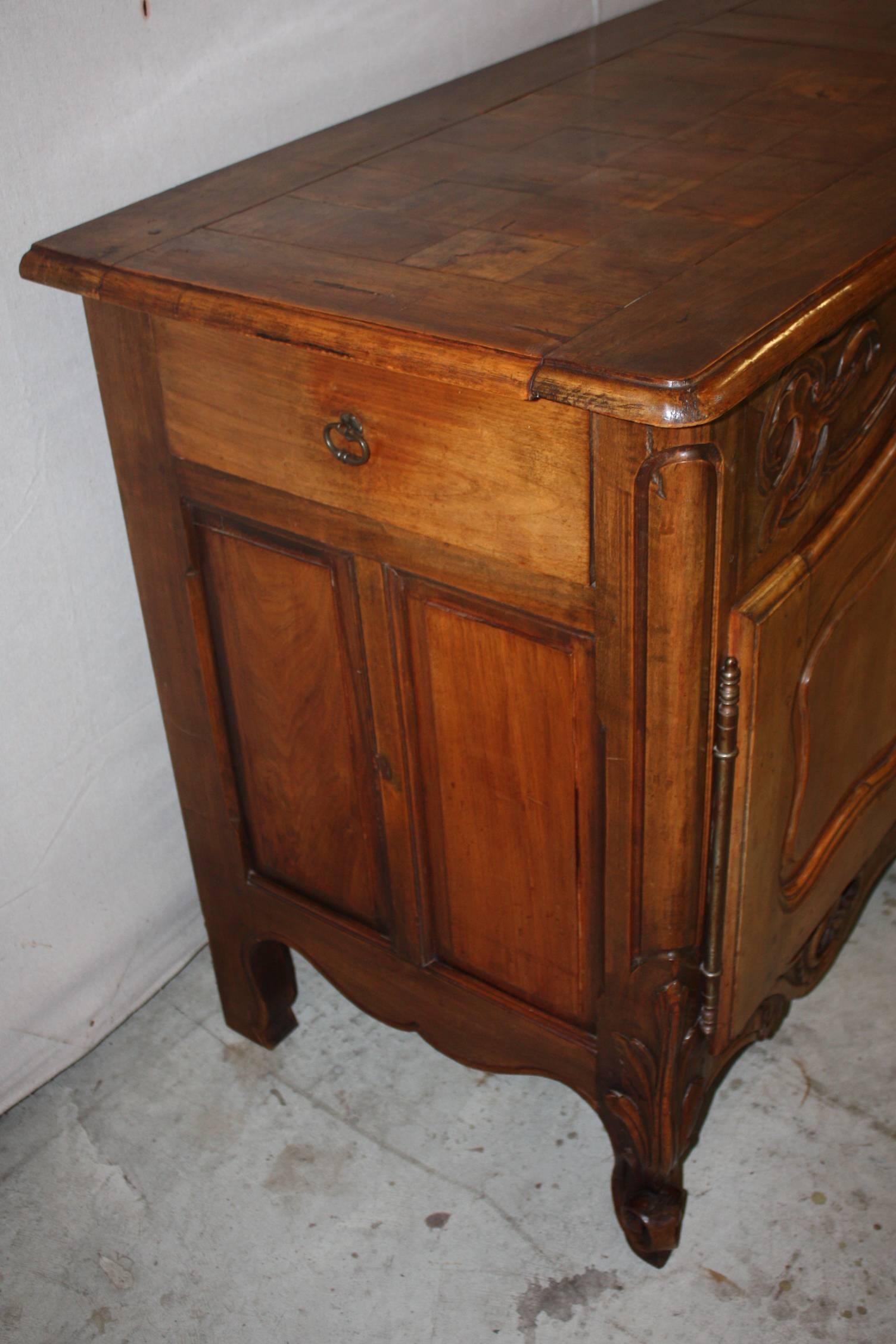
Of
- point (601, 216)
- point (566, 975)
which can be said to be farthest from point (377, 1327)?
point (601, 216)

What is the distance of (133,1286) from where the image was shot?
1338mm

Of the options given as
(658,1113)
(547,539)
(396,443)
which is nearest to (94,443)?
(396,443)

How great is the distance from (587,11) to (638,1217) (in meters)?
1.35

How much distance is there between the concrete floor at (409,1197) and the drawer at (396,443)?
73 centimetres

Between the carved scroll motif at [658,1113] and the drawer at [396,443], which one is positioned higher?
the drawer at [396,443]

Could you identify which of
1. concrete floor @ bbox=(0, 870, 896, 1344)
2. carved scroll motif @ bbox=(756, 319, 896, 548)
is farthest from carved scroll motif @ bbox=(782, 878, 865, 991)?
carved scroll motif @ bbox=(756, 319, 896, 548)

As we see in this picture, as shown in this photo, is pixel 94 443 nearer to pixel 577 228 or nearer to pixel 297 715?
pixel 297 715

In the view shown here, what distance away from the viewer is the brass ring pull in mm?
1033

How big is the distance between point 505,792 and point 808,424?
39 centimetres

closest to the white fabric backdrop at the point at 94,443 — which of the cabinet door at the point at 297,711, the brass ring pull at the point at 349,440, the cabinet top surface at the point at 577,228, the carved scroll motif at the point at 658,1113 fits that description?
the cabinet top surface at the point at 577,228

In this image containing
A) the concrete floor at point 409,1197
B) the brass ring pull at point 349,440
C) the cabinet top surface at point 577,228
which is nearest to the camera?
the cabinet top surface at point 577,228

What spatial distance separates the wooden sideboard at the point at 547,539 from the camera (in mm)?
939

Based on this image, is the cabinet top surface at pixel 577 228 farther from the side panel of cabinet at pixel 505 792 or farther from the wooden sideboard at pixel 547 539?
the side panel of cabinet at pixel 505 792

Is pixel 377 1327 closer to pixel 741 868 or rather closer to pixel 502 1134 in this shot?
pixel 502 1134
